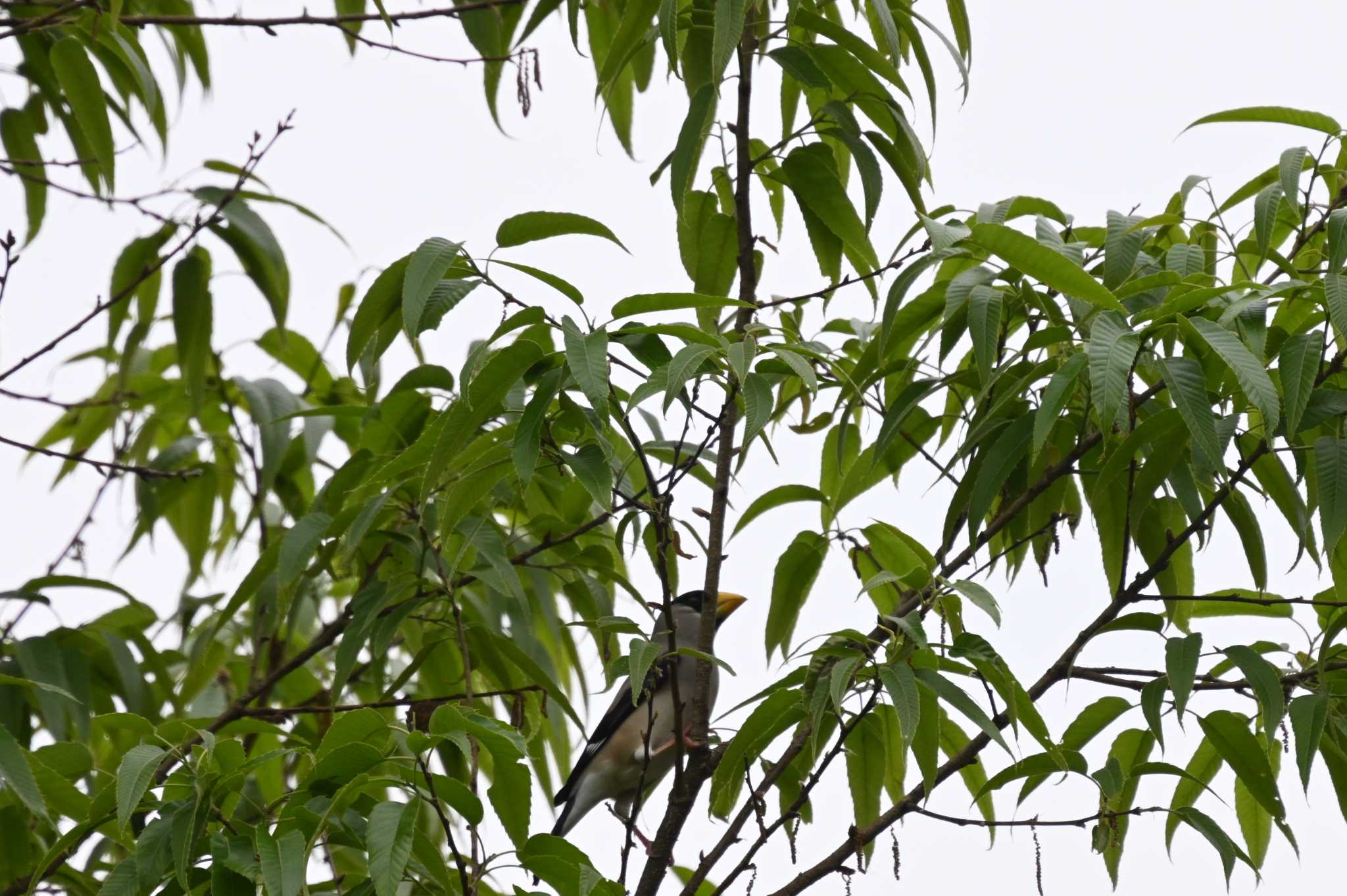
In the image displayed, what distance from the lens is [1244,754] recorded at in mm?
1596

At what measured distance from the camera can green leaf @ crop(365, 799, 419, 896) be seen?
1208mm

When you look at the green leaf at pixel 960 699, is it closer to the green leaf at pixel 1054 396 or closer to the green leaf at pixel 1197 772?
the green leaf at pixel 1054 396

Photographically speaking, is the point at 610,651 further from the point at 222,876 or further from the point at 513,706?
the point at 222,876

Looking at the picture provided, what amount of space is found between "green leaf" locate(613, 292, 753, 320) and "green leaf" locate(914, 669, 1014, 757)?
0.42 meters

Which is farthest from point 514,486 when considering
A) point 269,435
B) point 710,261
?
point 269,435

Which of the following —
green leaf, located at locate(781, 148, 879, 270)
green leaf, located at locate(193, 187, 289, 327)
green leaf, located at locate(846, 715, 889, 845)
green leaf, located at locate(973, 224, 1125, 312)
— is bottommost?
green leaf, located at locate(846, 715, 889, 845)

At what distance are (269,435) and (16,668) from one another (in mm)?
544

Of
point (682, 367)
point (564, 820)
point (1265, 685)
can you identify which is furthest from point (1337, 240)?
point (564, 820)

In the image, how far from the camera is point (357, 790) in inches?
51.1

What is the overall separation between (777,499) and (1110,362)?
0.66 metres

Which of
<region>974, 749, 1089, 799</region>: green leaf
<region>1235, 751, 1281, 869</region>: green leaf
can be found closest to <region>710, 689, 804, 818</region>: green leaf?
<region>974, 749, 1089, 799</region>: green leaf

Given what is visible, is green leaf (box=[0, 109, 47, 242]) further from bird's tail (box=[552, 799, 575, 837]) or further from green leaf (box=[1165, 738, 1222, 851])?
green leaf (box=[1165, 738, 1222, 851])

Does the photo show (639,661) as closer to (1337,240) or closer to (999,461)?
(999,461)

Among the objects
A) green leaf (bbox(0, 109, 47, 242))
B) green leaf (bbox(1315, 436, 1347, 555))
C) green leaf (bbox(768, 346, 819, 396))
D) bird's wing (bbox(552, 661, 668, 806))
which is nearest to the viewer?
green leaf (bbox(768, 346, 819, 396))
